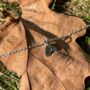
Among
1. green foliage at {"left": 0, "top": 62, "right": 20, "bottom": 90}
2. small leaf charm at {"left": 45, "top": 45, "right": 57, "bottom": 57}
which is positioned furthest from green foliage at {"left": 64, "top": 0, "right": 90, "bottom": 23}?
green foliage at {"left": 0, "top": 62, "right": 20, "bottom": 90}

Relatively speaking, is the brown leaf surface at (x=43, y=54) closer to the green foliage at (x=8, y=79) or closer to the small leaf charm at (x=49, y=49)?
the small leaf charm at (x=49, y=49)

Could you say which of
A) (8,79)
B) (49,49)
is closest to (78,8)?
(49,49)

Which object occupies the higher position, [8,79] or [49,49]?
[49,49]

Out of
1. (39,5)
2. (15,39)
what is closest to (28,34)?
(15,39)

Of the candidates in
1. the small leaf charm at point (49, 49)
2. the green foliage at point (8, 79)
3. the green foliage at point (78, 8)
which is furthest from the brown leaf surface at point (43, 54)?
the green foliage at point (78, 8)

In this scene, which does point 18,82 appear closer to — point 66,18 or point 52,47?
point 52,47

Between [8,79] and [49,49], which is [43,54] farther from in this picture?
[8,79]

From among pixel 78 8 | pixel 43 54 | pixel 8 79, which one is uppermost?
pixel 78 8
